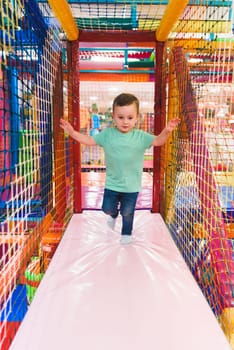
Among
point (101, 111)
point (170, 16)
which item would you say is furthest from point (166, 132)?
point (101, 111)

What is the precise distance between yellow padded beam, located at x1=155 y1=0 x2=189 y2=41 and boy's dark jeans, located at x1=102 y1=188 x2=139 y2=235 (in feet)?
3.74

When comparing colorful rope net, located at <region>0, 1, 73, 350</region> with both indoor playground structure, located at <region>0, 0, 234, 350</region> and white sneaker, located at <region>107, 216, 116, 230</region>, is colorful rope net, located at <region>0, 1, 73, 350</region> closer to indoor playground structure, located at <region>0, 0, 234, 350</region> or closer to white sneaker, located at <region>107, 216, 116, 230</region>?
indoor playground structure, located at <region>0, 0, 234, 350</region>

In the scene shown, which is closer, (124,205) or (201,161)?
(201,161)

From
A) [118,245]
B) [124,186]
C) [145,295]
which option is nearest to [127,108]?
[124,186]

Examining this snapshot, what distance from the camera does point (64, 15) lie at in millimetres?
1961

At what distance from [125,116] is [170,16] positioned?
67 cm

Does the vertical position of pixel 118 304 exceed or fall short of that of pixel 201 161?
it falls short

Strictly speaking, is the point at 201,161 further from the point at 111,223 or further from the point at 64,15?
the point at 64,15

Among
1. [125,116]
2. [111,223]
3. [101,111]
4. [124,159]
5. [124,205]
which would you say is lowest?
[111,223]

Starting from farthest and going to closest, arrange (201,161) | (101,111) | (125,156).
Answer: (101,111) → (125,156) → (201,161)

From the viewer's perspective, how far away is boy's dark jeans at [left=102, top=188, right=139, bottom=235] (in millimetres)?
2104

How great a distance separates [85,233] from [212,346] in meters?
1.22

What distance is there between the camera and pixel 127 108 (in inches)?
79.0

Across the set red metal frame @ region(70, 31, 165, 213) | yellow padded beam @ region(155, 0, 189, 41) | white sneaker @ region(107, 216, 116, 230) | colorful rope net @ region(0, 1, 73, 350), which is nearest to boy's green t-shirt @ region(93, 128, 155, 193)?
white sneaker @ region(107, 216, 116, 230)
